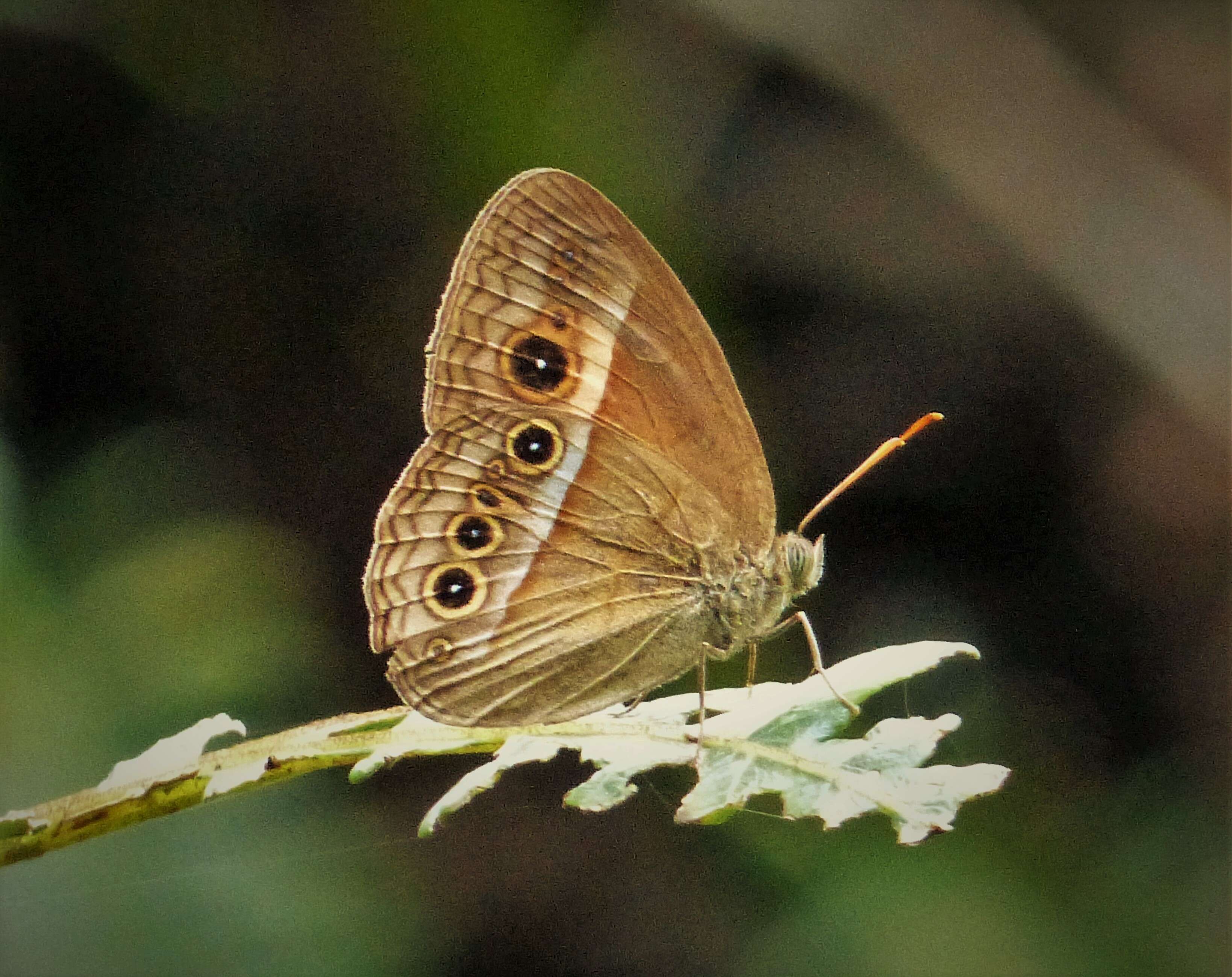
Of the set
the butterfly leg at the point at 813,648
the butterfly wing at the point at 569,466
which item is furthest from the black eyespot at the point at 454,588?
the butterfly leg at the point at 813,648

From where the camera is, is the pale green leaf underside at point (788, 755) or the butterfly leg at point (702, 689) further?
the butterfly leg at point (702, 689)

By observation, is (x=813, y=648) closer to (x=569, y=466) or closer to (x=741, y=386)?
(x=569, y=466)

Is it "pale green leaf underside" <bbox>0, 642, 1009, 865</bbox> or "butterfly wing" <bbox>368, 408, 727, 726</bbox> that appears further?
"butterfly wing" <bbox>368, 408, 727, 726</bbox>

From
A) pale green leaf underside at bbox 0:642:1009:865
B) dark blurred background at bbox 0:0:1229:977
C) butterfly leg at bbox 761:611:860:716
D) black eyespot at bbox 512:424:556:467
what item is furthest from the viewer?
dark blurred background at bbox 0:0:1229:977

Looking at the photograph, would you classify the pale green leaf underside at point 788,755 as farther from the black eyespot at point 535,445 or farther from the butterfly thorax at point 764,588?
the black eyespot at point 535,445

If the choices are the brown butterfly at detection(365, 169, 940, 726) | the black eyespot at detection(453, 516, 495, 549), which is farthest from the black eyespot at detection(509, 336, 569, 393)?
the black eyespot at detection(453, 516, 495, 549)

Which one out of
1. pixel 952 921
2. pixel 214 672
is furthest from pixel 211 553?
pixel 952 921

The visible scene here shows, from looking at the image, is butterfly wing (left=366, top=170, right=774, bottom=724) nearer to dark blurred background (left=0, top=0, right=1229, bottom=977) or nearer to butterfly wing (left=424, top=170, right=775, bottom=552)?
butterfly wing (left=424, top=170, right=775, bottom=552)
